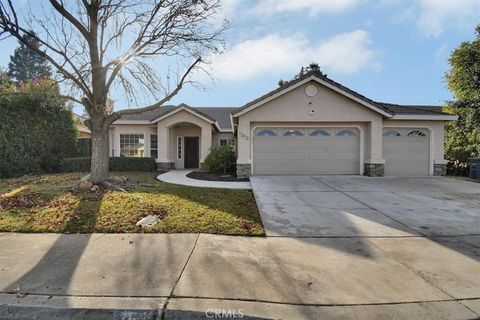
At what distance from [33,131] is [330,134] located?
591 inches

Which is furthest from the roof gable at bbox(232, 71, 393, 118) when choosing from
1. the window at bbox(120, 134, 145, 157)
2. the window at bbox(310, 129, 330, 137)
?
the window at bbox(120, 134, 145, 157)

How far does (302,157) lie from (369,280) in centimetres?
1080

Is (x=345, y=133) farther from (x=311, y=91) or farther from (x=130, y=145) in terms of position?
(x=130, y=145)

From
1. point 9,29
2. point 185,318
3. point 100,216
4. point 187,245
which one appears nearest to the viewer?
point 185,318

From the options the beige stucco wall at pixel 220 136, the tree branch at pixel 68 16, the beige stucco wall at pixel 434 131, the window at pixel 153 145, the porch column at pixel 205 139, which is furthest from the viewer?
the beige stucco wall at pixel 220 136

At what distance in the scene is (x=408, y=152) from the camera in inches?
583

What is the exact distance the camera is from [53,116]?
16266mm

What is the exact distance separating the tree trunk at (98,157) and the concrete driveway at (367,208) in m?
5.41

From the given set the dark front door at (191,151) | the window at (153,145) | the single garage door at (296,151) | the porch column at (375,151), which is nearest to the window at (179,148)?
the dark front door at (191,151)

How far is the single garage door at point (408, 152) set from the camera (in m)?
14.7

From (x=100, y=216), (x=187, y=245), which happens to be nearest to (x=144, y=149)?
(x=100, y=216)

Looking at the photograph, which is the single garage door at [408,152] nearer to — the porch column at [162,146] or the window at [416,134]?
the window at [416,134]

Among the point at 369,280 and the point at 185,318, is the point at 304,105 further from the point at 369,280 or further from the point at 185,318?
the point at 185,318

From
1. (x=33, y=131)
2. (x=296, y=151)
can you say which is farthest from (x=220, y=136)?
(x=33, y=131)
